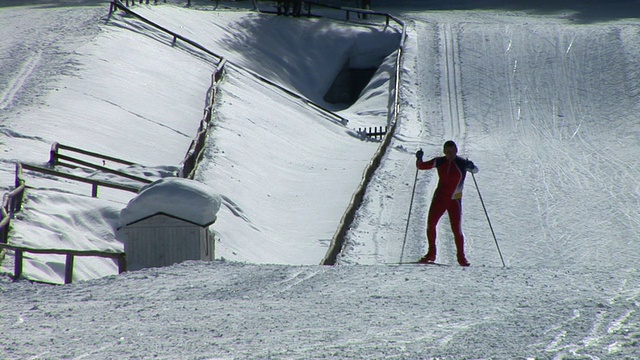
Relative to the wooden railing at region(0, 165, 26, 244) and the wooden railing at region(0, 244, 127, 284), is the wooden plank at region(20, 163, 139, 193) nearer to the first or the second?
the wooden railing at region(0, 165, 26, 244)

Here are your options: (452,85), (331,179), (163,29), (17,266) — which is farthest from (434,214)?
(163,29)

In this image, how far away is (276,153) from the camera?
72.8ft

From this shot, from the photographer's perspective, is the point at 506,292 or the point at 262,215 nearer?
the point at 506,292

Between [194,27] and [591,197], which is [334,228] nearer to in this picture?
[591,197]

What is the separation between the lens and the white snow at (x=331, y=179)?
705cm

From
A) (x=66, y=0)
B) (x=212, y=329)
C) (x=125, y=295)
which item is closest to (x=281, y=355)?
(x=212, y=329)

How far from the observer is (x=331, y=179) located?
20.4m

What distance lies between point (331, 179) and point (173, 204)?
10.9 metres

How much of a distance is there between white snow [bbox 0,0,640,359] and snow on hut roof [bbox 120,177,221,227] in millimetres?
97

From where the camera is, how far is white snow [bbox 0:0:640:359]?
278 inches

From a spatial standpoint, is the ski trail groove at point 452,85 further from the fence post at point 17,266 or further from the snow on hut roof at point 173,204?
the fence post at point 17,266

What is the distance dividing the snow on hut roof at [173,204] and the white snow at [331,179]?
10cm

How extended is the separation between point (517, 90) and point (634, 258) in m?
17.1

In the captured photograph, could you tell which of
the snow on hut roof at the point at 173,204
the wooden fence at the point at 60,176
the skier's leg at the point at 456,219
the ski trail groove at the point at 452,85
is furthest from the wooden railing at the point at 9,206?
the ski trail groove at the point at 452,85
